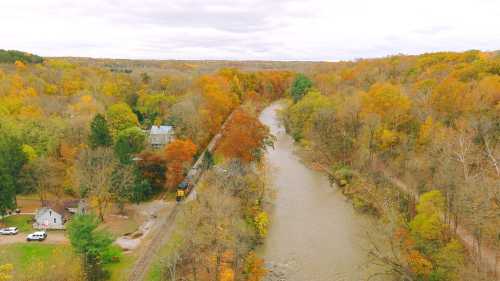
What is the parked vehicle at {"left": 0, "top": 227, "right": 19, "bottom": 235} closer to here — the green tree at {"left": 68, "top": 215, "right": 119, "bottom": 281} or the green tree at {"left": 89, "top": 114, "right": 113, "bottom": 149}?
the green tree at {"left": 68, "top": 215, "right": 119, "bottom": 281}

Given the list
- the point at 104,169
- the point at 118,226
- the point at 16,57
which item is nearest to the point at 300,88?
the point at 104,169

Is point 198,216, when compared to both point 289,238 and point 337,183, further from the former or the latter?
point 337,183

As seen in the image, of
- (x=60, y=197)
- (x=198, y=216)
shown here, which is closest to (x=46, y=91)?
(x=60, y=197)

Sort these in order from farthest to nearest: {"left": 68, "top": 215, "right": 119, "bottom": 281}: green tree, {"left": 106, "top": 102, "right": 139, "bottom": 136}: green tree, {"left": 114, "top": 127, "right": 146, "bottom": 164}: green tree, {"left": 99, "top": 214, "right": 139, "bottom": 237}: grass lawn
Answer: {"left": 106, "top": 102, "right": 139, "bottom": 136}: green tree
{"left": 114, "top": 127, "right": 146, "bottom": 164}: green tree
{"left": 99, "top": 214, "right": 139, "bottom": 237}: grass lawn
{"left": 68, "top": 215, "right": 119, "bottom": 281}: green tree

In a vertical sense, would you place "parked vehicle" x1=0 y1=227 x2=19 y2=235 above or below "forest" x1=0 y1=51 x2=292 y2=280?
below

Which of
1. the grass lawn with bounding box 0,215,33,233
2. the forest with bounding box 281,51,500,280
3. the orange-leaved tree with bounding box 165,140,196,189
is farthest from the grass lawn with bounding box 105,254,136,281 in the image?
the forest with bounding box 281,51,500,280

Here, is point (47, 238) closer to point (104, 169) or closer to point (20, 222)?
point (20, 222)
